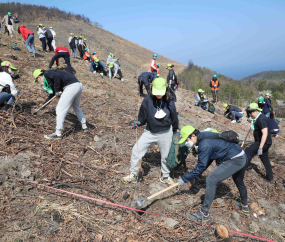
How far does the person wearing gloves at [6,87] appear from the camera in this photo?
4715mm

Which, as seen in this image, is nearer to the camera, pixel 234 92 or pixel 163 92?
pixel 163 92

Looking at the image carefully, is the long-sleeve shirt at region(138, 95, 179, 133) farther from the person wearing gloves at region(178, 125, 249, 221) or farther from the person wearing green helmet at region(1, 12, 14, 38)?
the person wearing green helmet at region(1, 12, 14, 38)

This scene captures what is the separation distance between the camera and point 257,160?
5.78 metres

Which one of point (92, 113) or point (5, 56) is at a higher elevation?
point (5, 56)

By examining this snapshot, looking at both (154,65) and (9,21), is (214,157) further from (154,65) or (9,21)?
(9,21)

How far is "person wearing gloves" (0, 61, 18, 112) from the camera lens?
4.71 meters

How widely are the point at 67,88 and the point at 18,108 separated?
1.97 m

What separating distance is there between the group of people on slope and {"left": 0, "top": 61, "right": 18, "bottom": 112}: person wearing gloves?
3.45 m

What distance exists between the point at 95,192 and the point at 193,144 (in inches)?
72.0

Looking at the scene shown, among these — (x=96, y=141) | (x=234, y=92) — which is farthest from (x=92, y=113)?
(x=234, y=92)

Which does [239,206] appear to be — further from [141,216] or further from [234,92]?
[234,92]

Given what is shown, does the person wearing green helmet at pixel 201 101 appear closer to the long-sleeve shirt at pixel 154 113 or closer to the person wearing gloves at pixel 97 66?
the person wearing gloves at pixel 97 66

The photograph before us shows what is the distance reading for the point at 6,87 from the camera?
15.9ft

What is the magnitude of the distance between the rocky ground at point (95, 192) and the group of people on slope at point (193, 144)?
291 millimetres
